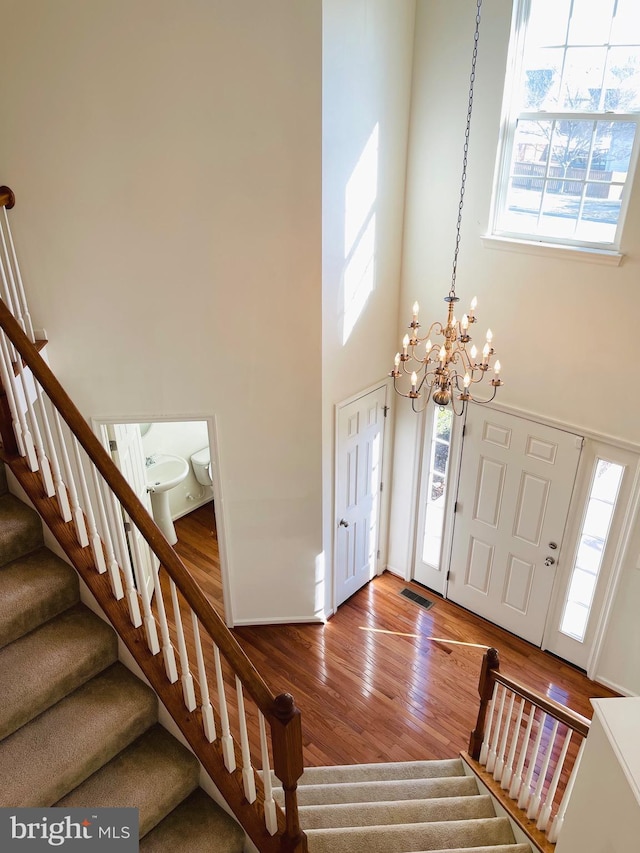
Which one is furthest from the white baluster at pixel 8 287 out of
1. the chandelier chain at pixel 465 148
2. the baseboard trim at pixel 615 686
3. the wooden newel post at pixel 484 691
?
the baseboard trim at pixel 615 686

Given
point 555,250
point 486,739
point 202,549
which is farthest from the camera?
point 202,549

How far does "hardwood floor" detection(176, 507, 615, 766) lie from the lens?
448cm

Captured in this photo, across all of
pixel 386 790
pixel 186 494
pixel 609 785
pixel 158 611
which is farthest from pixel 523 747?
pixel 186 494

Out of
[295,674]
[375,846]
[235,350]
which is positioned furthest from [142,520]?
Result: [295,674]

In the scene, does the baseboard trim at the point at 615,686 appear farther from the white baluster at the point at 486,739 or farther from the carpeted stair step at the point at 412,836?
the carpeted stair step at the point at 412,836

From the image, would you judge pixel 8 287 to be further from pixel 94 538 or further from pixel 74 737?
pixel 74 737

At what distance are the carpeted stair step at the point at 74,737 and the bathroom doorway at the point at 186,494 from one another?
2567mm

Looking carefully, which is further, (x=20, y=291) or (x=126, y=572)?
(x=20, y=291)

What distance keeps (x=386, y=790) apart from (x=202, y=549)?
3.22 meters

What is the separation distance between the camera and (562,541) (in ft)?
15.8

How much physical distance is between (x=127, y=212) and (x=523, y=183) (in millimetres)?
2630

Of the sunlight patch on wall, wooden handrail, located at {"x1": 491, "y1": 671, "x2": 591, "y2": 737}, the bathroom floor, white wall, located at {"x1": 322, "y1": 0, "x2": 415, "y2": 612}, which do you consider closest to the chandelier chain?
white wall, located at {"x1": 322, "y1": 0, "x2": 415, "y2": 612}

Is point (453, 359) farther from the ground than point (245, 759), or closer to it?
farther from the ground

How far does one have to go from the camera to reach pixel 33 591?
244 cm
